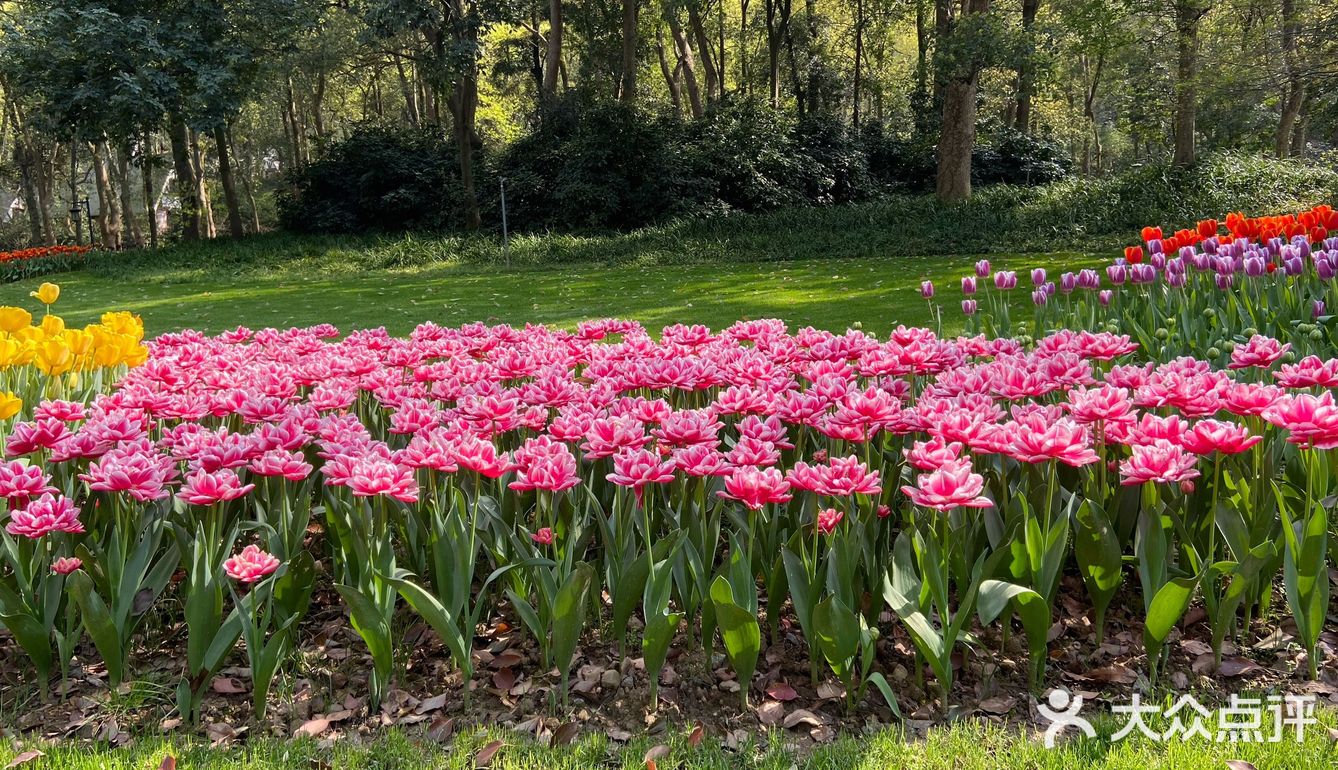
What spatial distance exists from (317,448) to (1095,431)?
2670 millimetres

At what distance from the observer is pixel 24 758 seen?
7.31ft

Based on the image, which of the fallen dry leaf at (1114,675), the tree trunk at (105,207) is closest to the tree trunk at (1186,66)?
the fallen dry leaf at (1114,675)

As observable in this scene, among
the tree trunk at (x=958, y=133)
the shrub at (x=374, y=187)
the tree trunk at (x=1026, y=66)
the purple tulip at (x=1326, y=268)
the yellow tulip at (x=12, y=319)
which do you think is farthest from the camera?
the shrub at (x=374, y=187)

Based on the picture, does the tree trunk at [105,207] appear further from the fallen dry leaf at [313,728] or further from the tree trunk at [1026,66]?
the fallen dry leaf at [313,728]

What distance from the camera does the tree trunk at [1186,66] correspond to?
16.1 meters

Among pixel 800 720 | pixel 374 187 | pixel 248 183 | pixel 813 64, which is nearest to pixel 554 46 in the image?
pixel 374 187

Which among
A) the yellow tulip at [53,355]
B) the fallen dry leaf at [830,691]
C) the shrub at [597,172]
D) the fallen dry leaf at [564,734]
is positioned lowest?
the fallen dry leaf at [830,691]

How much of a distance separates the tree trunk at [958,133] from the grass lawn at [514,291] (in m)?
4.12

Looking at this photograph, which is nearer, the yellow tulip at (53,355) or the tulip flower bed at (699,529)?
the tulip flower bed at (699,529)

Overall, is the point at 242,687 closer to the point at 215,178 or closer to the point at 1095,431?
the point at 1095,431

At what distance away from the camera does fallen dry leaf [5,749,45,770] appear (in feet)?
7.27

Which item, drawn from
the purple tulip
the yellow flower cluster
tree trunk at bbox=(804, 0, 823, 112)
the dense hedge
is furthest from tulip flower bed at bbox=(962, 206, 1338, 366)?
tree trunk at bbox=(804, 0, 823, 112)

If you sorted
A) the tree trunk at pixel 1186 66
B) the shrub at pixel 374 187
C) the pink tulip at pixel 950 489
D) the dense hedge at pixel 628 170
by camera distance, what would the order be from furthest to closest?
the shrub at pixel 374 187
the dense hedge at pixel 628 170
the tree trunk at pixel 1186 66
the pink tulip at pixel 950 489

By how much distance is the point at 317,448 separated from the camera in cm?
348
